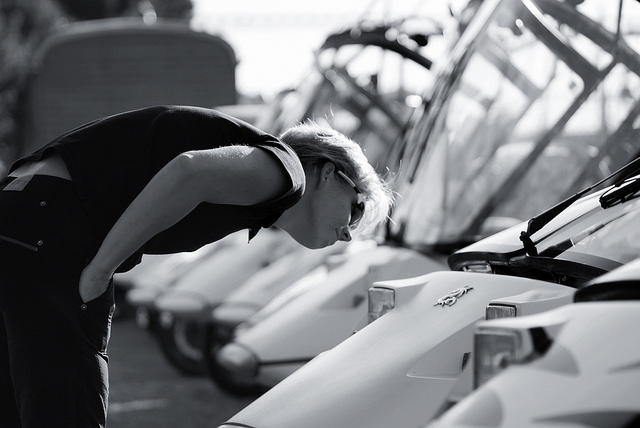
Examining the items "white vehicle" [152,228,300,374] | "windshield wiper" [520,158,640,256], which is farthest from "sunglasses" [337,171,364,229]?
"white vehicle" [152,228,300,374]

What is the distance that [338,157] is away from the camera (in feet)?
8.89

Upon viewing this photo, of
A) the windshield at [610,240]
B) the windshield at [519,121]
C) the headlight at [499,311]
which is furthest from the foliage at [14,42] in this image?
the headlight at [499,311]

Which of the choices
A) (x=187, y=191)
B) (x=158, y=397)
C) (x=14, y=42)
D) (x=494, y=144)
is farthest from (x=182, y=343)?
(x=14, y=42)

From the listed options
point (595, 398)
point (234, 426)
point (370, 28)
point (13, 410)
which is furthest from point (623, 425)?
point (370, 28)

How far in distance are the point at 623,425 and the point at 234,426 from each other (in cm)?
111

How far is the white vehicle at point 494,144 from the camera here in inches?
169

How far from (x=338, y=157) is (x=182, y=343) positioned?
17.7 feet

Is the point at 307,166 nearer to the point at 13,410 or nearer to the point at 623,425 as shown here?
→ the point at 13,410

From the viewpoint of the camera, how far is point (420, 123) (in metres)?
5.00

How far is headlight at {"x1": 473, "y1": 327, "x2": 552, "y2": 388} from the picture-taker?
1.81m

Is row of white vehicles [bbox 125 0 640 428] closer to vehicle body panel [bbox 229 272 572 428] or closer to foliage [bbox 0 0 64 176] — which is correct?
vehicle body panel [bbox 229 272 572 428]

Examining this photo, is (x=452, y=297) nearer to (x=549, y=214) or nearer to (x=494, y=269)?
(x=494, y=269)

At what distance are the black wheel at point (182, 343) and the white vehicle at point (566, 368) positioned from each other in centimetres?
606

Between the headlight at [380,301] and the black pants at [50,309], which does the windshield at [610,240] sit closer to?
the headlight at [380,301]
